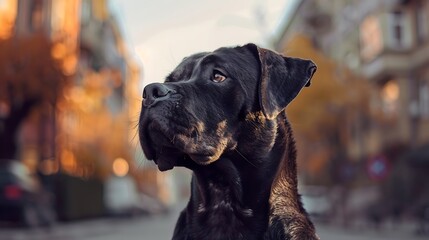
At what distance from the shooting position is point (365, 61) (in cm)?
3462

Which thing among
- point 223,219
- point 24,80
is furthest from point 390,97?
point 223,219

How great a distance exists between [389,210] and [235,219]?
23.1 metres

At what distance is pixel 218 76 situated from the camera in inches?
98.1

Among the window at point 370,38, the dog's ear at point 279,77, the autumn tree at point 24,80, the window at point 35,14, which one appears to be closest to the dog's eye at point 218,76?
the dog's ear at point 279,77

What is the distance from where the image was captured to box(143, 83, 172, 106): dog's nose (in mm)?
2311

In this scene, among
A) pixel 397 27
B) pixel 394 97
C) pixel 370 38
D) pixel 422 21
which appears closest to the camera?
pixel 422 21

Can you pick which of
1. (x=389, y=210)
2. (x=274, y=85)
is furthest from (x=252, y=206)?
(x=389, y=210)

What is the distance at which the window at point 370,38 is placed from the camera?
107 ft

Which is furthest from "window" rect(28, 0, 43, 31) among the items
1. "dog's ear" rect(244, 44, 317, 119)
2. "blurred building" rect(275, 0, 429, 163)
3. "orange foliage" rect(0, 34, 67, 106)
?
"dog's ear" rect(244, 44, 317, 119)

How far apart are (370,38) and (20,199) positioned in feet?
74.6

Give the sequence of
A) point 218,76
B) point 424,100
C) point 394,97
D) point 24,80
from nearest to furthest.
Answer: point 218,76 → point 24,80 → point 424,100 → point 394,97

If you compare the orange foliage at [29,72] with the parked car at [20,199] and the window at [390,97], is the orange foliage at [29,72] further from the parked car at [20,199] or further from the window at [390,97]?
the window at [390,97]

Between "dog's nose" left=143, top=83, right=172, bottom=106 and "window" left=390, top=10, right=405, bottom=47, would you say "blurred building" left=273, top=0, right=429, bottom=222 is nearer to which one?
"window" left=390, top=10, right=405, bottom=47

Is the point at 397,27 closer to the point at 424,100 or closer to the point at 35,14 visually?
the point at 424,100
